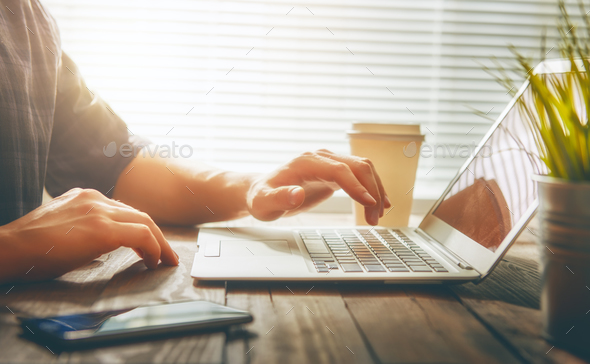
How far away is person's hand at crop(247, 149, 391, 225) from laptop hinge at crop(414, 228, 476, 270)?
8 cm

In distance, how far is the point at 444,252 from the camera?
56 cm

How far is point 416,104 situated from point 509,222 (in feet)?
3.16

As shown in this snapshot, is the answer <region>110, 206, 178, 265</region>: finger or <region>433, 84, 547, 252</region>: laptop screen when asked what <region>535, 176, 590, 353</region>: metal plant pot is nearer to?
<region>433, 84, 547, 252</region>: laptop screen

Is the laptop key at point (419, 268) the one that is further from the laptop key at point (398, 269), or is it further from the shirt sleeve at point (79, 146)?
the shirt sleeve at point (79, 146)

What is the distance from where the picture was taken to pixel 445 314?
1.28ft

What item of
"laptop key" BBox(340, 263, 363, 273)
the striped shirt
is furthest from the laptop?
the striped shirt

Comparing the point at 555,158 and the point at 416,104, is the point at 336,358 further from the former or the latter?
the point at 416,104

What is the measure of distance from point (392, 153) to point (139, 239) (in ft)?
1.59

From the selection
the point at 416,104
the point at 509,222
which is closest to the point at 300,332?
the point at 509,222

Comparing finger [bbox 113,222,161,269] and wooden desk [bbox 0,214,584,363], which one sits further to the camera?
finger [bbox 113,222,161,269]

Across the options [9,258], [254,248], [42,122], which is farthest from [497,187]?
[42,122]

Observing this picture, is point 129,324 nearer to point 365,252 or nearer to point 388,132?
point 365,252

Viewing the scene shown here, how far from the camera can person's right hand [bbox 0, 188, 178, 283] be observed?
1.41 ft

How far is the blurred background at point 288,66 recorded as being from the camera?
127cm
